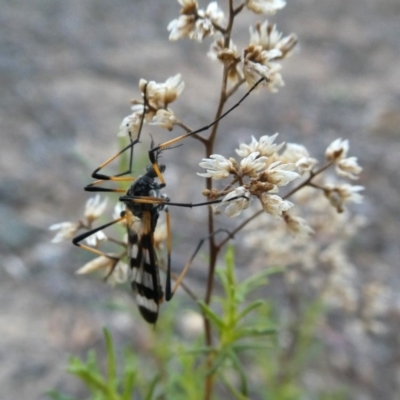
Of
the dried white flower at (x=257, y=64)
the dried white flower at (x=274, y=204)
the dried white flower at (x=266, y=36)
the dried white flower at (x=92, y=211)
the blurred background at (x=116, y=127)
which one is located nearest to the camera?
the dried white flower at (x=274, y=204)

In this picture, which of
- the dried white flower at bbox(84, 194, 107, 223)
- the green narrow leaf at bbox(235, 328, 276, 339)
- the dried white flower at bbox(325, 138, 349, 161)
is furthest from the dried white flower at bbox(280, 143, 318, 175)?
the dried white flower at bbox(84, 194, 107, 223)

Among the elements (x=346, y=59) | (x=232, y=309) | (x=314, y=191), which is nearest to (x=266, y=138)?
(x=232, y=309)

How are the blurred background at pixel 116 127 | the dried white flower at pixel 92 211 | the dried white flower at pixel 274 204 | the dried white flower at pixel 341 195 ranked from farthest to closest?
the blurred background at pixel 116 127 → the dried white flower at pixel 92 211 → the dried white flower at pixel 341 195 → the dried white flower at pixel 274 204

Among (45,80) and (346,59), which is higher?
(346,59)

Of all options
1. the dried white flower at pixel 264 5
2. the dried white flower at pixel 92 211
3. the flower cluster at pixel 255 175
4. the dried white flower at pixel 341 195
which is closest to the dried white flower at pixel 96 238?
the dried white flower at pixel 92 211

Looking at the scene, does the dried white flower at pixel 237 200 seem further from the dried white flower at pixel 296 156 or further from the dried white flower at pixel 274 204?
the dried white flower at pixel 296 156

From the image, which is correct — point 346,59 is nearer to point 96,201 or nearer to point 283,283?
point 283,283
